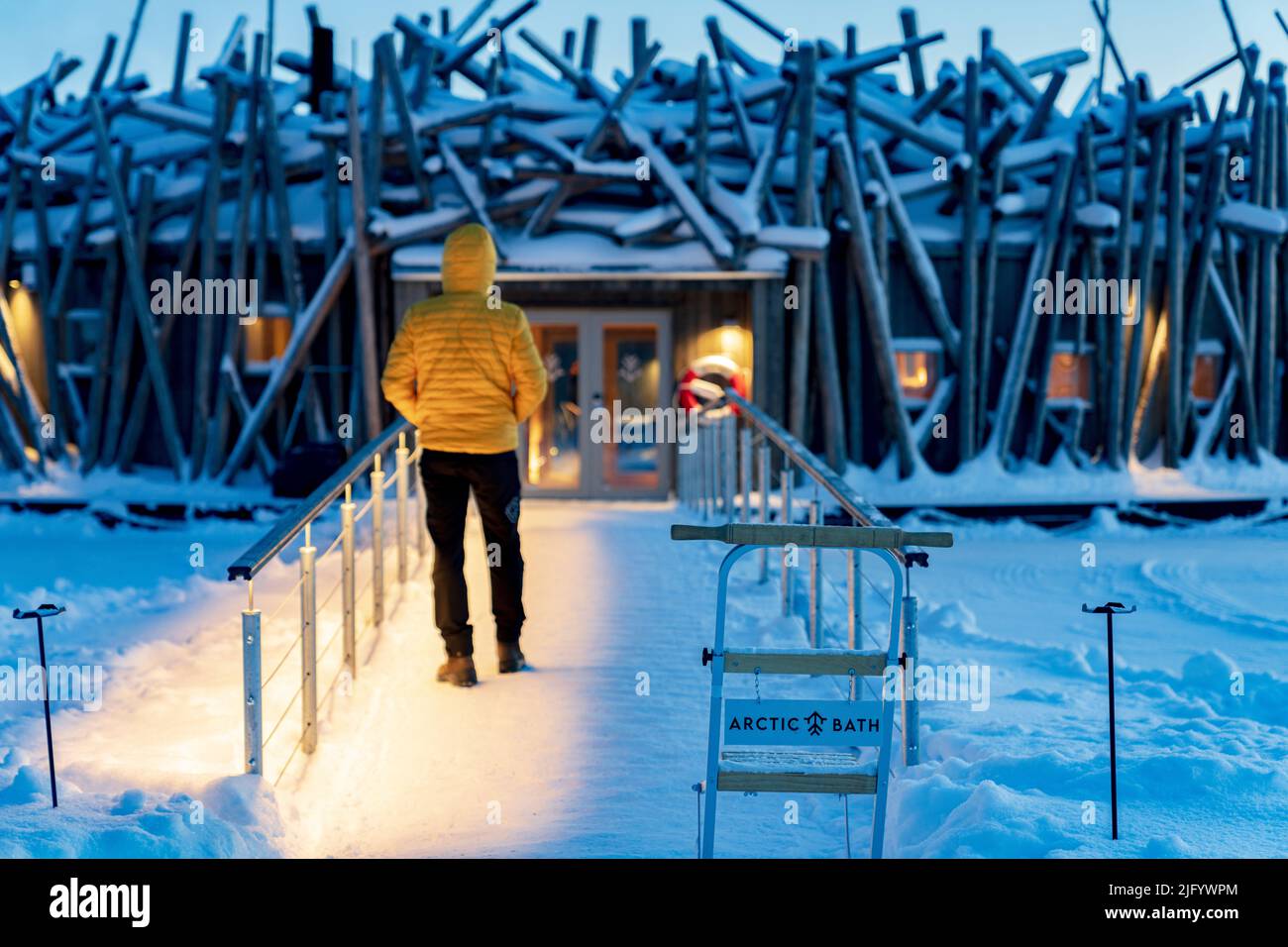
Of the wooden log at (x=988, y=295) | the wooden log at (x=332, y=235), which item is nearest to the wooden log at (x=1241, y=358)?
the wooden log at (x=988, y=295)

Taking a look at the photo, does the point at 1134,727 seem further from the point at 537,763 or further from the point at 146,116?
the point at 146,116

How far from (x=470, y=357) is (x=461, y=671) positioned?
1348 millimetres

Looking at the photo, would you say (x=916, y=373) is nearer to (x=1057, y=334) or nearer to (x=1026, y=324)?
(x=1026, y=324)

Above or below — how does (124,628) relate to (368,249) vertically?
below

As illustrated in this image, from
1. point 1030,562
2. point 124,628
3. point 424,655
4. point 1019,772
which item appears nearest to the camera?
point 1019,772

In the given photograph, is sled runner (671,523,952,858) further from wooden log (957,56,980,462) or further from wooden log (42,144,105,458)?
wooden log (42,144,105,458)

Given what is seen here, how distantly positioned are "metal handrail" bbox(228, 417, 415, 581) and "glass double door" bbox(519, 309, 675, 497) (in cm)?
772

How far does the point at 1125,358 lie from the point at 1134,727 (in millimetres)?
11175

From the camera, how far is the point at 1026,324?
14727 mm

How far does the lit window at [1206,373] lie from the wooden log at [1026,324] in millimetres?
2653

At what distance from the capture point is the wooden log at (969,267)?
14.6m

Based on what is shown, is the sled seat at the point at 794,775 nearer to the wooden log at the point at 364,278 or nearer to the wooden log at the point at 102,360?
the wooden log at the point at 364,278

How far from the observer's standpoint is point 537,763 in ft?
15.9
